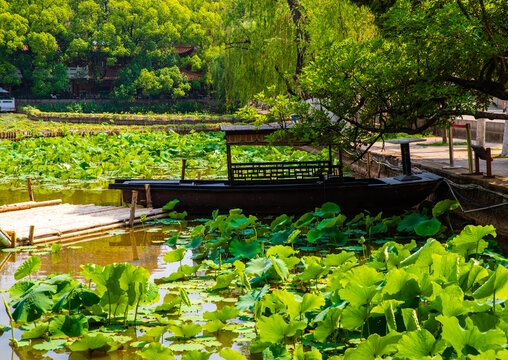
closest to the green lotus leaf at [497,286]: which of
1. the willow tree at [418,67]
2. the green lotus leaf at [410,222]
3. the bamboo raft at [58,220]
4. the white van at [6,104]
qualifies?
the green lotus leaf at [410,222]

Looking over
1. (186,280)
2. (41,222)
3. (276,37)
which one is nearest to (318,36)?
(276,37)

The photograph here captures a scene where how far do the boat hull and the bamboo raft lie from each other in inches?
19.6

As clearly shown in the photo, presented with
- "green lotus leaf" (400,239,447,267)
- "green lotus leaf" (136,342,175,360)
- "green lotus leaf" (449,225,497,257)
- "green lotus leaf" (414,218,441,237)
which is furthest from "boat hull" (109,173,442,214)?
"green lotus leaf" (136,342,175,360)

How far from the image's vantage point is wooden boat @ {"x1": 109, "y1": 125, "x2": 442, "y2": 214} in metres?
8.72

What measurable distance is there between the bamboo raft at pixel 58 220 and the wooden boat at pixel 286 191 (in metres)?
0.53

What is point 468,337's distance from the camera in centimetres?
262

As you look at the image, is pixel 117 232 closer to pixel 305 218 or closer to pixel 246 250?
pixel 305 218

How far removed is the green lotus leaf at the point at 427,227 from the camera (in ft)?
20.3

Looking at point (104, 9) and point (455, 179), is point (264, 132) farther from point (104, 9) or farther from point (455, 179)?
point (104, 9)

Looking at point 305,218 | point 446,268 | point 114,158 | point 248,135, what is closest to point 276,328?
point 446,268

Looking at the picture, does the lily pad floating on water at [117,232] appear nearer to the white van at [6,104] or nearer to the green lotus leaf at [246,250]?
the green lotus leaf at [246,250]

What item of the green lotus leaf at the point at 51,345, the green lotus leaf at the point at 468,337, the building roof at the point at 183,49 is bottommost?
the green lotus leaf at the point at 51,345

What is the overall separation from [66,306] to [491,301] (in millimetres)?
2863

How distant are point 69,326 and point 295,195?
5321 mm
